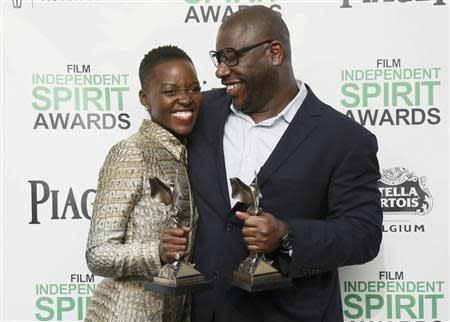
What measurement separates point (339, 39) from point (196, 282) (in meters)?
1.10

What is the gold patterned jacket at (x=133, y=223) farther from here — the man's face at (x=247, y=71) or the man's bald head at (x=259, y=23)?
the man's bald head at (x=259, y=23)

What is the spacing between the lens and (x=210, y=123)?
1.55 metres

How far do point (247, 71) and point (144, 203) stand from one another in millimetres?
450

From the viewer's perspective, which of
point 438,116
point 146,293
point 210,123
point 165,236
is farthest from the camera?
point 438,116

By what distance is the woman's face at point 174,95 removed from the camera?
1419mm

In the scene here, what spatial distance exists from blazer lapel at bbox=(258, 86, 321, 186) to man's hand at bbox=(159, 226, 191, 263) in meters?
0.27

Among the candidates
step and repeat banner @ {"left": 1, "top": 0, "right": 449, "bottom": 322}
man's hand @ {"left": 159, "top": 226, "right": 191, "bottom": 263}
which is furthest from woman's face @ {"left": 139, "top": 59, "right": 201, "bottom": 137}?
step and repeat banner @ {"left": 1, "top": 0, "right": 449, "bottom": 322}

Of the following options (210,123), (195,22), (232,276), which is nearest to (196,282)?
(232,276)

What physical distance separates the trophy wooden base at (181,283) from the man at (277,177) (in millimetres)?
172

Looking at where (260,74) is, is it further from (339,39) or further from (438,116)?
(438,116)

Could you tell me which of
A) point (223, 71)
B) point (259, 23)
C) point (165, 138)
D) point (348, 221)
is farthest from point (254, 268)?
point (259, 23)

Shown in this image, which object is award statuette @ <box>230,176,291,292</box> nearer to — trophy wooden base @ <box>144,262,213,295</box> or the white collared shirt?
trophy wooden base @ <box>144,262,213,295</box>

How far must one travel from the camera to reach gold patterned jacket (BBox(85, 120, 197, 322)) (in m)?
1.31

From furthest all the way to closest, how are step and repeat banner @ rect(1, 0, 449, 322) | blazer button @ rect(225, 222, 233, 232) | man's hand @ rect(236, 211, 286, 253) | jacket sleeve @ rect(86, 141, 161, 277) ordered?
1. step and repeat banner @ rect(1, 0, 449, 322)
2. blazer button @ rect(225, 222, 233, 232)
3. jacket sleeve @ rect(86, 141, 161, 277)
4. man's hand @ rect(236, 211, 286, 253)
